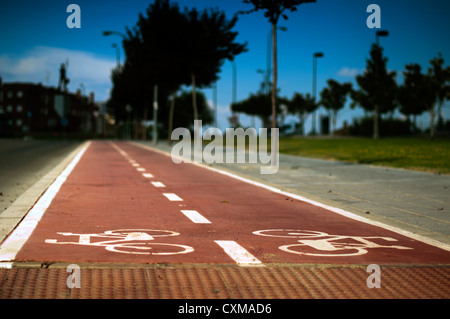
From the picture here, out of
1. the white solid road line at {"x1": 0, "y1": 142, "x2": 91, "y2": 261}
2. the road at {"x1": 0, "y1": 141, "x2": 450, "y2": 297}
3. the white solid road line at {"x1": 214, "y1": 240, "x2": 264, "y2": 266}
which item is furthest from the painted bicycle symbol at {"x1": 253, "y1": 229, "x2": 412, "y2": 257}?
the white solid road line at {"x1": 0, "y1": 142, "x2": 91, "y2": 261}

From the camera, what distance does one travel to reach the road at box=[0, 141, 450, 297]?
5895 mm

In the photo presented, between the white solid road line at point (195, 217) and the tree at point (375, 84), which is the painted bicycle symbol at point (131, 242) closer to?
the white solid road line at point (195, 217)

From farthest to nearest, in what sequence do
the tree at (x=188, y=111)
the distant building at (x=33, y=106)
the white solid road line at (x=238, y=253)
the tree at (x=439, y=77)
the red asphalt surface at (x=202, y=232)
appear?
the distant building at (x=33, y=106) < the tree at (x=188, y=111) < the tree at (x=439, y=77) < the red asphalt surface at (x=202, y=232) < the white solid road line at (x=238, y=253)

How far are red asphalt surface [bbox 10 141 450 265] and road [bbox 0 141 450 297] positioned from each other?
0.4 inches

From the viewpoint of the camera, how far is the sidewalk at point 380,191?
8.84 meters

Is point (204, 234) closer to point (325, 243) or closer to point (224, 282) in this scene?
point (325, 243)

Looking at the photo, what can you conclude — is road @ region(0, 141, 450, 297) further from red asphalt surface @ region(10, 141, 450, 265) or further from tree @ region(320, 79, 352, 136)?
tree @ region(320, 79, 352, 136)

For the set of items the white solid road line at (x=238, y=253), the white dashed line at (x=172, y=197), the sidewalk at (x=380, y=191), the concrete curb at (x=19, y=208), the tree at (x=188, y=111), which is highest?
the tree at (x=188, y=111)

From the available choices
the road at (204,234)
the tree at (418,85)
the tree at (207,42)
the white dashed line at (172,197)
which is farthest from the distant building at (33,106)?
the road at (204,234)

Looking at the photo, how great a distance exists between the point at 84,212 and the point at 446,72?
45121mm

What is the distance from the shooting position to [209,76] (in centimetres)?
4247

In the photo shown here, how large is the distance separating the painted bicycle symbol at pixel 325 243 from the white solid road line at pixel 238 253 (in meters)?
0.49
